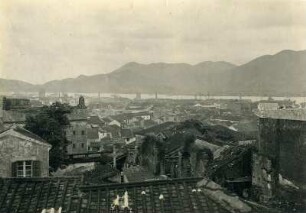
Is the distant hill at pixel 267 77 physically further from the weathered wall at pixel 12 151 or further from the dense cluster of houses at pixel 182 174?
the weathered wall at pixel 12 151

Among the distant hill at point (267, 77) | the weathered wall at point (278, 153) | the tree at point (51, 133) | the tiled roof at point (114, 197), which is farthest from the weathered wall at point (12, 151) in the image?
the distant hill at point (267, 77)

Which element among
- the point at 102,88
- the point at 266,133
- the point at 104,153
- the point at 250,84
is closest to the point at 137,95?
the point at 102,88

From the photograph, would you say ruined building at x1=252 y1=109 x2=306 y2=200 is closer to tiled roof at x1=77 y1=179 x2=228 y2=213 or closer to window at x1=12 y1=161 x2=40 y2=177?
tiled roof at x1=77 y1=179 x2=228 y2=213

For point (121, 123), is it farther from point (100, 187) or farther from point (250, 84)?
point (100, 187)

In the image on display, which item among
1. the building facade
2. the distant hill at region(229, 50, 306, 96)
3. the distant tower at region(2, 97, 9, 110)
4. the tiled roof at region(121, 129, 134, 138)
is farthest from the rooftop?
the distant hill at region(229, 50, 306, 96)

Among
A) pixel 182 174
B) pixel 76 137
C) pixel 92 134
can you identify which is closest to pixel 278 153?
pixel 182 174
